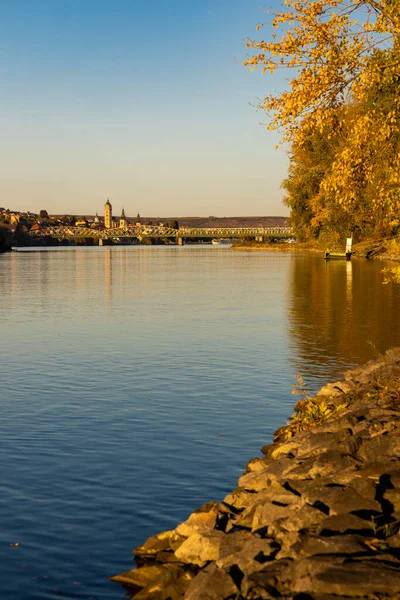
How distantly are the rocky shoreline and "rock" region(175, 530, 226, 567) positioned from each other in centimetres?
1

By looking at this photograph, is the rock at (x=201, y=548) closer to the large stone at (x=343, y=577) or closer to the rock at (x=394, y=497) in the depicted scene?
the large stone at (x=343, y=577)

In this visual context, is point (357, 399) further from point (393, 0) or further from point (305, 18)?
point (393, 0)

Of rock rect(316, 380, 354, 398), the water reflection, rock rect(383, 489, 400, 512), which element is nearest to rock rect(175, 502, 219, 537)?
rock rect(383, 489, 400, 512)

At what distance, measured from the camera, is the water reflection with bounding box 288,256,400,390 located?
24.3 meters

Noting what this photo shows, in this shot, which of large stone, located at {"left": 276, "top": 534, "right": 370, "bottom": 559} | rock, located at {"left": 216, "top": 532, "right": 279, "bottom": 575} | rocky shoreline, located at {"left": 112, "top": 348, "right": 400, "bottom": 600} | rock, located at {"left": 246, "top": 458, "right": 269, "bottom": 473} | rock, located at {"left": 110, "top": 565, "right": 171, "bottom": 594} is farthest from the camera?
rock, located at {"left": 246, "top": 458, "right": 269, "bottom": 473}

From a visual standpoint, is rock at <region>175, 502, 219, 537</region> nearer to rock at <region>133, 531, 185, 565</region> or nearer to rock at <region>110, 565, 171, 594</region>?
rock at <region>133, 531, 185, 565</region>

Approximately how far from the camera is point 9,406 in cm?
1791

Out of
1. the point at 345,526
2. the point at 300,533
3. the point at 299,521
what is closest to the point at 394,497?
the point at 345,526

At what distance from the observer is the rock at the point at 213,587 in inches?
279

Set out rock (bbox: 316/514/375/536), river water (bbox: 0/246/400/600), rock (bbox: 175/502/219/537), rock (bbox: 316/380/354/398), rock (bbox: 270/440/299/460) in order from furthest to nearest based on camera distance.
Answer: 1. rock (bbox: 316/380/354/398)
2. rock (bbox: 270/440/299/460)
3. river water (bbox: 0/246/400/600)
4. rock (bbox: 175/502/219/537)
5. rock (bbox: 316/514/375/536)

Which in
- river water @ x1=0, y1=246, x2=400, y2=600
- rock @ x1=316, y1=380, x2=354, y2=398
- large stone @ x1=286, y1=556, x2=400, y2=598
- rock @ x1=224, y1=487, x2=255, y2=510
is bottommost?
river water @ x1=0, y1=246, x2=400, y2=600

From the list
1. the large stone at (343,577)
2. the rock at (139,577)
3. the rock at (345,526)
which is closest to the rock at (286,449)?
the rock at (139,577)

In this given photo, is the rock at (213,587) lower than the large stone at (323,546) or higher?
lower

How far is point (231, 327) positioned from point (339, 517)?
24718mm
